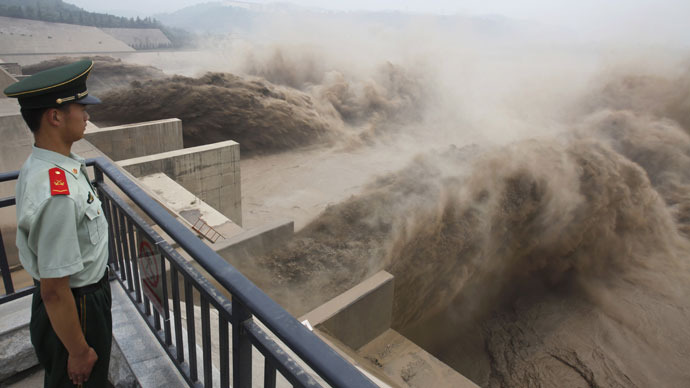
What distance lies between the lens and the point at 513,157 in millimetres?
15758

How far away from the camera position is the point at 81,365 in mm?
1829

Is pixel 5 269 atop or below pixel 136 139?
atop

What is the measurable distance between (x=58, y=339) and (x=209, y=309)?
66cm

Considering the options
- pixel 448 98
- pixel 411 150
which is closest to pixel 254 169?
pixel 411 150

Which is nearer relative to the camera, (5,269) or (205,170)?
(5,269)

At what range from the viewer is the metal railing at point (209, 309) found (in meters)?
1.32

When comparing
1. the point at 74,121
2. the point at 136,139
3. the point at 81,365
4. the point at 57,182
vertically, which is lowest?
the point at 136,139

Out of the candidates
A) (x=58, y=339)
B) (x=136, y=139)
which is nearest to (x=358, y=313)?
(x=58, y=339)

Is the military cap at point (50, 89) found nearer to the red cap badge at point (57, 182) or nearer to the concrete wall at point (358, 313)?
the red cap badge at point (57, 182)

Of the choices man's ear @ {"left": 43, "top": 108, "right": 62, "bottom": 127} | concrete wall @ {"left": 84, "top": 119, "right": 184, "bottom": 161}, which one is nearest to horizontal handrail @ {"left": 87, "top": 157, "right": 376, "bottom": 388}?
man's ear @ {"left": 43, "top": 108, "right": 62, "bottom": 127}

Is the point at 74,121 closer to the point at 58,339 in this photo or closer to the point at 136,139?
the point at 58,339

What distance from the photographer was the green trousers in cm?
189

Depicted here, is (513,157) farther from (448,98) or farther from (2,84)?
(448,98)

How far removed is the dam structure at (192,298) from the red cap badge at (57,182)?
0.43 metres
